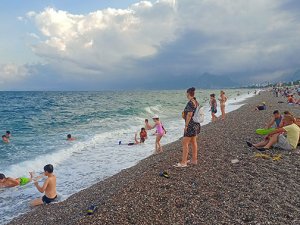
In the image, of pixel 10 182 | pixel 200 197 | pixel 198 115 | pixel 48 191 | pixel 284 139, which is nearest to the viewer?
pixel 200 197

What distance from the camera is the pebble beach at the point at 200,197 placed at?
5453 mm

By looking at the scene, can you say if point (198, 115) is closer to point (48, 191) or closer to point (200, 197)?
point (200, 197)

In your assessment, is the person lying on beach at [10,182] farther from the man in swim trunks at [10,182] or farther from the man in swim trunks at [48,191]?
the man in swim trunks at [48,191]

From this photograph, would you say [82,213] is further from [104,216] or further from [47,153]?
[47,153]

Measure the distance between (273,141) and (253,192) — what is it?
4328 mm

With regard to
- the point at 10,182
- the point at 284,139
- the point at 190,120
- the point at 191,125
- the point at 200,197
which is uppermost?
the point at 190,120

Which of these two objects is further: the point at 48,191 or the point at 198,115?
the point at 48,191

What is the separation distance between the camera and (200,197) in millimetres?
6289

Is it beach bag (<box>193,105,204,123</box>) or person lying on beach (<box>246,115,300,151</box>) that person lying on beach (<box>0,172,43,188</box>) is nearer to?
beach bag (<box>193,105,204,123</box>)

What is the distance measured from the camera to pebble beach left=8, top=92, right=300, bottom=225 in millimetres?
5453

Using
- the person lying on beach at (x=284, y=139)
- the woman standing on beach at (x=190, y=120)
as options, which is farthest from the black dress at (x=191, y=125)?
the person lying on beach at (x=284, y=139)

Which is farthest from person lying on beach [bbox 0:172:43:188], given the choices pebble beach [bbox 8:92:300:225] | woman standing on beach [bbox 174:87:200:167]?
woman standing on beach [bbox 174:87:200:167]

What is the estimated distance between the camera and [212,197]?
247 inches

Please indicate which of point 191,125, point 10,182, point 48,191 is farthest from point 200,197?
point 10,182
